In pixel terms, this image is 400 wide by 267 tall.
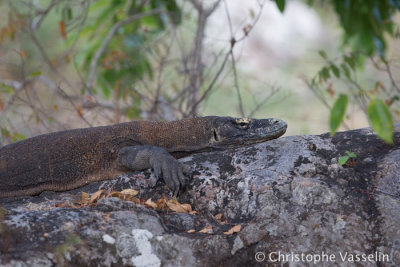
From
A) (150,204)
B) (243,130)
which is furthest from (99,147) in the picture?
(243,130)

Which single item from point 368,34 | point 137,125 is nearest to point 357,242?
point 368,34

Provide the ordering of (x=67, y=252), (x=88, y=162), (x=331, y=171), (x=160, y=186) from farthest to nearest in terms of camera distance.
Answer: (x=88, y=162)
(x=160, y=186)
(x=331, y=171)
(x=67, y=252)

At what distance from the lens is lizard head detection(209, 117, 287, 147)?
4.27 metres

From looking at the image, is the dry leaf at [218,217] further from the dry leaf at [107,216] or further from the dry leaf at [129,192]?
the dry leaf at [107,216]

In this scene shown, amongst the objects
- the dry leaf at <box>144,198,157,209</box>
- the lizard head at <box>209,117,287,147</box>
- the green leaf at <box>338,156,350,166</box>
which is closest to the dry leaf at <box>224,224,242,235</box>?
the dry leaf at <box>144,198,157,209</box>

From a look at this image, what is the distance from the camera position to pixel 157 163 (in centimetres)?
379

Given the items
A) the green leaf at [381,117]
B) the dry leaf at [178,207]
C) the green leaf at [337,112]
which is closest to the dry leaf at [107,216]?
the dry leaf at [178,207]

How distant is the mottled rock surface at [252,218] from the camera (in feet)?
8.55

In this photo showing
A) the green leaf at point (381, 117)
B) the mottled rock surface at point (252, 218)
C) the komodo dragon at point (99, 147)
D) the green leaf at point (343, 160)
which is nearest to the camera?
the green leaf at point (381, 117)

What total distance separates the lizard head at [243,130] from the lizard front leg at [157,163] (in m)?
0.69

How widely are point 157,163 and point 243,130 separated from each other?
3.29 feet

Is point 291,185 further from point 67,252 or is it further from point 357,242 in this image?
point 67,252

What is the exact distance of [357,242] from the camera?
9.51 ft

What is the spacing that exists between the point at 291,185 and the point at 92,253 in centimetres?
148
